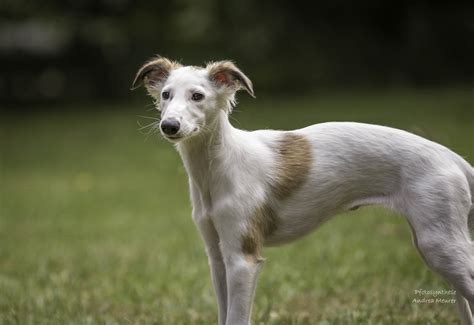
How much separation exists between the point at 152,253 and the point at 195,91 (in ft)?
15.1

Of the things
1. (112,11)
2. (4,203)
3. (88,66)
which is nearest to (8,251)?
(4,203)

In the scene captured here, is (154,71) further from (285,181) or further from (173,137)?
(285,181)

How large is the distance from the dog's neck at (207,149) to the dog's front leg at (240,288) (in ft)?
1.70

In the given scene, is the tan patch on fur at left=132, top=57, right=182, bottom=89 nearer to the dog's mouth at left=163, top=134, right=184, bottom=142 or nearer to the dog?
the dog

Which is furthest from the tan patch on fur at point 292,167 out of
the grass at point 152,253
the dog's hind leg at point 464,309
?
the grass at point 152,253

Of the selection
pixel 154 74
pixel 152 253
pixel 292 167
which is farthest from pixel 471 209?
pixel 152 253

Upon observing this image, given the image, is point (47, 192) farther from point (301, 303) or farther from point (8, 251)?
point (301, 303)

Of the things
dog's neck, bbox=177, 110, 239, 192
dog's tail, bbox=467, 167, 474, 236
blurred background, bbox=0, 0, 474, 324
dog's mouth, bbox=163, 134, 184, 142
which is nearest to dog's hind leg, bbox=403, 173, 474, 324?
dog's tail, bbox=467, 167, 474, 236

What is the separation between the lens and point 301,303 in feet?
19.9

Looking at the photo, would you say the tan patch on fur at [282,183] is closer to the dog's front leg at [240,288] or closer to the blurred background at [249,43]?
the dog's front leg at [240,288]

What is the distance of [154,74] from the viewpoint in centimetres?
444

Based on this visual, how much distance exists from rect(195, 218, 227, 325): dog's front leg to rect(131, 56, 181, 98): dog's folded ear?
896 millimetres

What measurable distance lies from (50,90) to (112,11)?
11.5ft

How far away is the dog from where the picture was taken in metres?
4.00
